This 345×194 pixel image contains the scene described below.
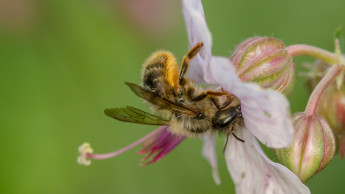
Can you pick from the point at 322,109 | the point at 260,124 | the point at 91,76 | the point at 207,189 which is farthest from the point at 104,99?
the point at 260,124

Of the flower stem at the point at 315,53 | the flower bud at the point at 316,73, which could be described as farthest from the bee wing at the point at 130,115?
the flower bud at the point at 316,73

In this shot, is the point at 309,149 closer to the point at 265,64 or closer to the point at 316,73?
the point at 265,64

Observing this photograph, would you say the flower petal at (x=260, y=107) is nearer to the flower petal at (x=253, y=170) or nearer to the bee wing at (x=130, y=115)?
the flower petal at (x=253, y=170)

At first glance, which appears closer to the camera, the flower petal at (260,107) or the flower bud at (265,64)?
the flower petal at (260,107)

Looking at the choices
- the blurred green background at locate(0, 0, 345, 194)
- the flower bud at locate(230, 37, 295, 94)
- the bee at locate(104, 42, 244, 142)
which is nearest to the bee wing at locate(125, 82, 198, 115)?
the bee at locate(104, 42, 244, 142)

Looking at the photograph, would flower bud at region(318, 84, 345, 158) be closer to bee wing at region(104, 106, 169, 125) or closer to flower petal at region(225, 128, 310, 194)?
flower petal at region(225, 128, 310, 194)

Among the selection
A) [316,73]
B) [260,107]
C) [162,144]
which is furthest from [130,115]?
[316,73]

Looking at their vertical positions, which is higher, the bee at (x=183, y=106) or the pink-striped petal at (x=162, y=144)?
the bee at (x=183, y=106)

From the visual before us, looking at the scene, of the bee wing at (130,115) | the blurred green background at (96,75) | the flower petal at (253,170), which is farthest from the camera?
the blurred green background at (96,75)
